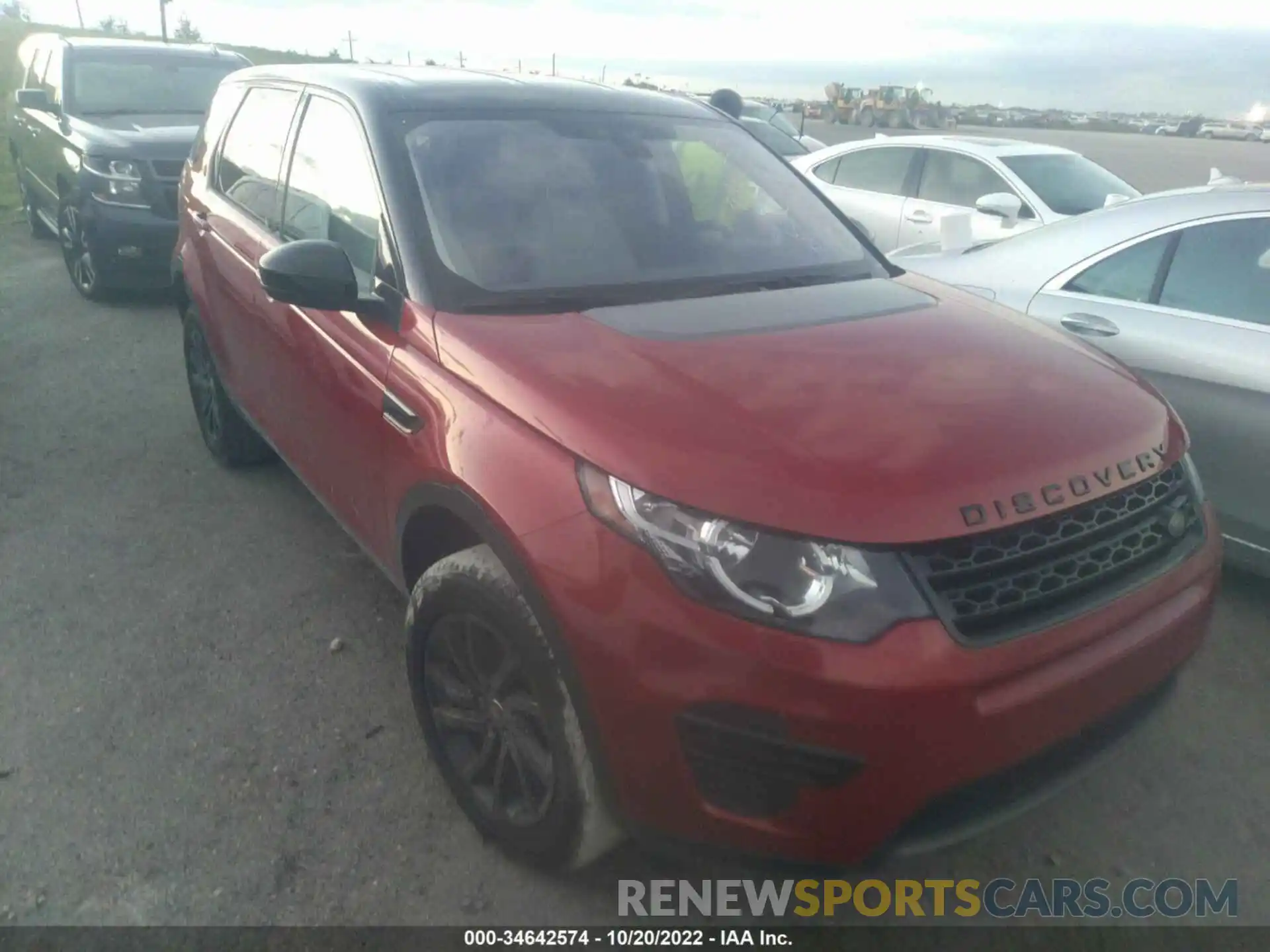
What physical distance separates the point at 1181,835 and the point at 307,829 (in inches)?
89.9

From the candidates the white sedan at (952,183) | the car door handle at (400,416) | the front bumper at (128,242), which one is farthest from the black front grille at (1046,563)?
the front bumper at (128,242)

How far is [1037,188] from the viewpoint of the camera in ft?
23.2

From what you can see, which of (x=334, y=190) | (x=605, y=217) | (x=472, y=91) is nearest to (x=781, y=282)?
(x=605, y=217)

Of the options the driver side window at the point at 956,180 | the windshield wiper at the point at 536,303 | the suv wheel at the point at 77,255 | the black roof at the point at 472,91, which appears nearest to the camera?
the windshield wiper at the point at 536,303

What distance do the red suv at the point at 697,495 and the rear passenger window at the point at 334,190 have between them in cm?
2

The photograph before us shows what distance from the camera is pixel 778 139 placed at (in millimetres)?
11898

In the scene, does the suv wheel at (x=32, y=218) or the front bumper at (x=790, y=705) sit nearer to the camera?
the front bumper at (x=790, y=705)

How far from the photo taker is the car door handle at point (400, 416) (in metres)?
2.49

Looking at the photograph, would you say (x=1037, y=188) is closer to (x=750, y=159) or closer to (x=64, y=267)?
(x=750, y=159)

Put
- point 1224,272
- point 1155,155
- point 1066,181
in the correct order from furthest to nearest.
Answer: point 1155,155 → point 1066,181 → point 1224,272

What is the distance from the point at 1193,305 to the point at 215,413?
4.15 m

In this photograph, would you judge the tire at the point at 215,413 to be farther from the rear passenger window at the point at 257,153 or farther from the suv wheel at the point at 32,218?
the suv wheel at the point at 32,218

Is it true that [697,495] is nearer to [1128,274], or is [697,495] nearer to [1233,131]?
[1128,274]

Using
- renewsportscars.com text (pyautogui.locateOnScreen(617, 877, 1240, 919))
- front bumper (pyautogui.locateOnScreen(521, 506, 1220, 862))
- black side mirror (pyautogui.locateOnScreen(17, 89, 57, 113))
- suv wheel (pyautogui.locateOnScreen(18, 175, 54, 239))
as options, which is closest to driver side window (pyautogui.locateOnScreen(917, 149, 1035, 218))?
renewsportscars.com text (pyautogui.locateOnScreen(617, 877, 1240, 919))
